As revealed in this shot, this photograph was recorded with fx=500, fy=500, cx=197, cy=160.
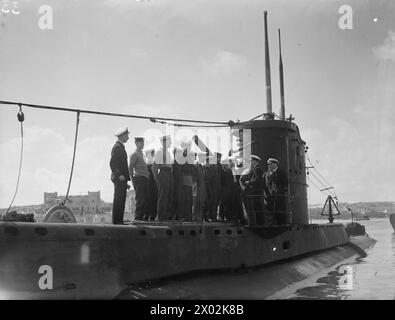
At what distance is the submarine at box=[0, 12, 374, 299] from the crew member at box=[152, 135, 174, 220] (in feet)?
2.06

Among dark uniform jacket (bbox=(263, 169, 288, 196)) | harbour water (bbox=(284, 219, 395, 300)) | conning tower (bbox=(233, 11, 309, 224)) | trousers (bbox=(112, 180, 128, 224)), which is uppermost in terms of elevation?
conning tower (bbox=(233, 11, 309, 224))

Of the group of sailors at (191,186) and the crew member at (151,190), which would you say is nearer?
the group of sailors at (191,186)

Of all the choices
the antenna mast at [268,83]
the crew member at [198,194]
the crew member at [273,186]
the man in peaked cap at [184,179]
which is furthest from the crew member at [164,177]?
the antenna mast at [268,83]

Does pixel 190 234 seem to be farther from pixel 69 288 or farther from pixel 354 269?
pixel 354 269

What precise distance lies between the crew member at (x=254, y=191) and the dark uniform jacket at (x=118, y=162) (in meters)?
3.42

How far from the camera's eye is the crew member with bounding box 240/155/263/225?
36.8 feet

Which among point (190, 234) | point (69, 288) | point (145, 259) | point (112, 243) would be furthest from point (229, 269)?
point (69, 288)

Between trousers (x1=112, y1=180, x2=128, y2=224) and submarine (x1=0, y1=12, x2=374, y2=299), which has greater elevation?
trousers (x1=112, y1=180, x2=128, y2=224)

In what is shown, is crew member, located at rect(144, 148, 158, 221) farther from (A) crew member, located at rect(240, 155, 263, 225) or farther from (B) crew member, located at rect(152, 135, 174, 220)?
(A) crew member, located at rect(240, 155, 263, 225)

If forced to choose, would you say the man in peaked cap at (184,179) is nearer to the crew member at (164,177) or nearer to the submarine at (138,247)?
the crew member at (164,177)

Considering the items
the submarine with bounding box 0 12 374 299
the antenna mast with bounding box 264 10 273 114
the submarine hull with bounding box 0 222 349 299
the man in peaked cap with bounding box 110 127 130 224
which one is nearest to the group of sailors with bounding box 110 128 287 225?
the man in peaked cap with bounding box 110 127 130 224

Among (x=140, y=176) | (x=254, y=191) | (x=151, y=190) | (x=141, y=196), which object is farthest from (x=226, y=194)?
(x=140, y=176)

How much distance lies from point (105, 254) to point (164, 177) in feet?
9.81

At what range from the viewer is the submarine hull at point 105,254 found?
630cm
